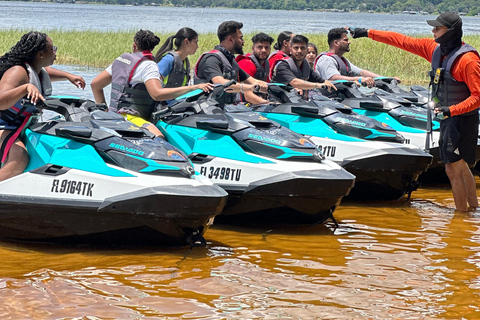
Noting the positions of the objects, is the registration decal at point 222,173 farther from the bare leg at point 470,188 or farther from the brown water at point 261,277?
the bare leg at point 470,188

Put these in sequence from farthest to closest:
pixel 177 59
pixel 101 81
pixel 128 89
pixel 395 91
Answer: pixel 395 91, pixel 177 59, pixel 101 81, pixel 128 89

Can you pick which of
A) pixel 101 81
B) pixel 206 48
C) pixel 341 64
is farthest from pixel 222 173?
pixel 206 48

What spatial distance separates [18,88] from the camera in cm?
504

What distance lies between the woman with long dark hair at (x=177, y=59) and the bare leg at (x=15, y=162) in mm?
1773

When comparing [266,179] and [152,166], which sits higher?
[152,166]

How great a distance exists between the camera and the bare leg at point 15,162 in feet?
17.0

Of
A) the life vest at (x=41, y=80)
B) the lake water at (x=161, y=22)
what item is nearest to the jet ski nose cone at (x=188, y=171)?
the life vest at (x=41, y=80)

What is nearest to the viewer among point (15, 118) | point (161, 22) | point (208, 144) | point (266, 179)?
point (15, 118)

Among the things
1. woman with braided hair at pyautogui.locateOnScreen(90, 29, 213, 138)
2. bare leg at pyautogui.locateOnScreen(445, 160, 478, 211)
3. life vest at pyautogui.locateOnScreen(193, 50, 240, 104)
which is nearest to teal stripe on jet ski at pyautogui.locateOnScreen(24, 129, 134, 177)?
→ woman with braided hair at pyautogui.locateOnScreen(90, 29, 213, 138)

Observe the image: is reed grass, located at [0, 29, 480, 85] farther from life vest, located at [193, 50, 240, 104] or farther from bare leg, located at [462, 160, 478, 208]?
life vest, located at [193, 50, 240, 104]

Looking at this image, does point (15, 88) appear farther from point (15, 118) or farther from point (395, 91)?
point (395, 91)

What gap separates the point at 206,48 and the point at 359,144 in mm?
18281

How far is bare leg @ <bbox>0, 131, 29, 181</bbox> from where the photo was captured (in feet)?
17.0

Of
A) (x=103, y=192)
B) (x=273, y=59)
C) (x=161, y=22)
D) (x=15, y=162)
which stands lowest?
(x=103, y=192)
